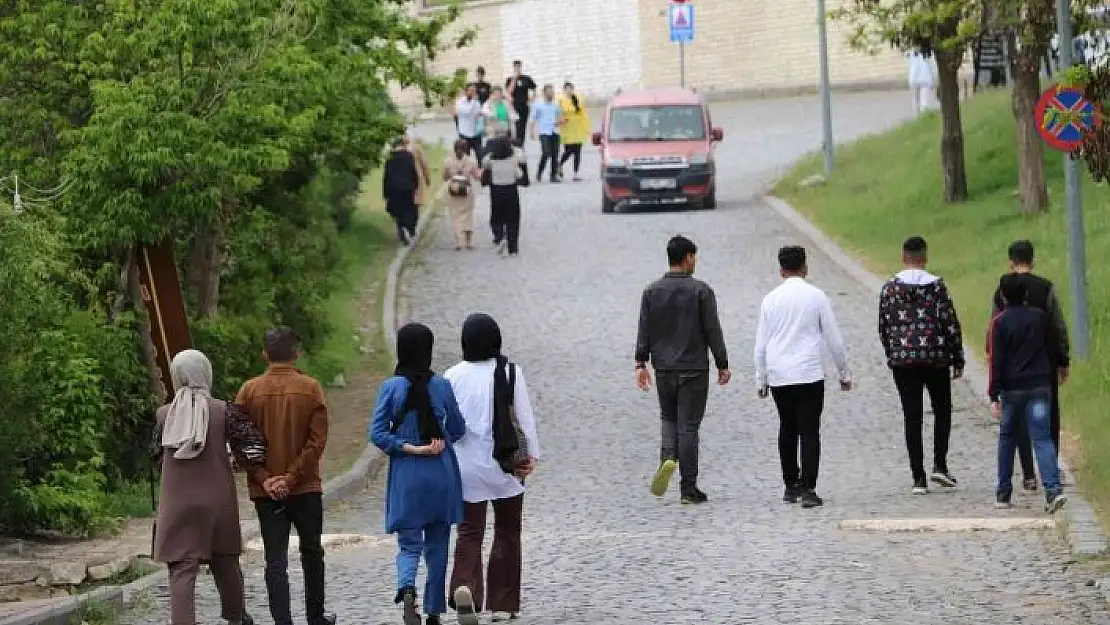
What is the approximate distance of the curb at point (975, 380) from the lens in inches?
538

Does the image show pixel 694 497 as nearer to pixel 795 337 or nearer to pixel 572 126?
pixel 795 337

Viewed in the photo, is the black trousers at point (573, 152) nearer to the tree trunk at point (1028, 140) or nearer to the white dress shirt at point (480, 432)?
the tree trunk at point (1028, 140)

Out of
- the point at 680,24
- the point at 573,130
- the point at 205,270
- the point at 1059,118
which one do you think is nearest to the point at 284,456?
the point at 1059,118

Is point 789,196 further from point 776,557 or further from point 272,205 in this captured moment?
point 776,557

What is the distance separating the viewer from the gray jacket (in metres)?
16.0

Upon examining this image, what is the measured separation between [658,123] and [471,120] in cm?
629

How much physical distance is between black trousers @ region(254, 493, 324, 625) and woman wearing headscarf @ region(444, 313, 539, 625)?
68 cm

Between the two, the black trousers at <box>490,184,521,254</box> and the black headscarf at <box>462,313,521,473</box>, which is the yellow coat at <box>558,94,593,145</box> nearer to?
the black trousers at <box>490,184,521,254</box>

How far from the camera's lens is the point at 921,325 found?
1598cm

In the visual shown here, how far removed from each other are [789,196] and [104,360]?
2101 centimetres

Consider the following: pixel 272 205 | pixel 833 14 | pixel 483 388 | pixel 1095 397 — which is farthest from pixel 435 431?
pixel 833 14

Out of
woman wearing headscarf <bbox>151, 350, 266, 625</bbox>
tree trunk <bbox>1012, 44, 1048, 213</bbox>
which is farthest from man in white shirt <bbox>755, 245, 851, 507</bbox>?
tree trunk <bbox>1012, 44, 1048, 213</bbox>

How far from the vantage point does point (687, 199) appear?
37.6 metres

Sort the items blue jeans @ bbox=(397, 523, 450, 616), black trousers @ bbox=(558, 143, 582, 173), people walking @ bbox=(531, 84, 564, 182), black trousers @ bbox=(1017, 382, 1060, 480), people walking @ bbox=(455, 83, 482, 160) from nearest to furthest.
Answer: blue jeans @ bbox=(397, 523, 450, 616)
black trousers @ bbox=(1017, 382, 1060, 480)
people walking @ bbox=(531, 84, 564, 182)
black trousers @ bbox=(558, 143, 582, 173)
people walking @ bbox=(455, 83, 482, 160)
